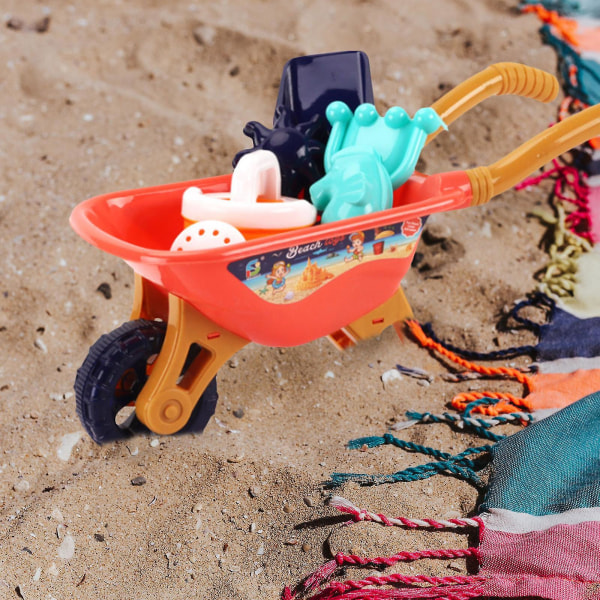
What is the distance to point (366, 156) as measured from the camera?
1.34 meters

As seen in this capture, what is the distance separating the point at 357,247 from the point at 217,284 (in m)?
0.27

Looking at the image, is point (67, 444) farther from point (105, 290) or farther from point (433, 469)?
point (433, 469)

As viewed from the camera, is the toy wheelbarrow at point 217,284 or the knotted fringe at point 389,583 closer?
the knotted fringe at point 389,583

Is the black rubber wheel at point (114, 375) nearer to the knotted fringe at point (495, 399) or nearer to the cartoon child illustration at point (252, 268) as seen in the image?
the cartoon child illustration at point (252, 268)

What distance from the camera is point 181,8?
2.69 m

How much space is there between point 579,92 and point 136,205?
1.58 metres

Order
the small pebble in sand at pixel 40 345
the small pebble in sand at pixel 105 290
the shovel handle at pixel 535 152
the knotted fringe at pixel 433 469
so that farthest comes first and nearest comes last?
the small pebble in sand at pixel 105 290 < the small pebble in sand at pixel 40 345 < the shovel handle at pixel 535 152 < the knotted fringe at pixel 433 469

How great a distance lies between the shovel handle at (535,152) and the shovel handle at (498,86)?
0.58ft

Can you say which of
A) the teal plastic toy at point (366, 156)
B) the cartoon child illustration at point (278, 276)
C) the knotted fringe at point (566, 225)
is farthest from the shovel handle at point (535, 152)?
the knotted fringe at point (566, 225)

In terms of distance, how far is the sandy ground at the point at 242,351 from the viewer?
1.14m

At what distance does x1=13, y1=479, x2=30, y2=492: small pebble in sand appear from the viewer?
1260 millimetres

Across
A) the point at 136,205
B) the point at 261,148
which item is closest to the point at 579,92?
the point at 261,148

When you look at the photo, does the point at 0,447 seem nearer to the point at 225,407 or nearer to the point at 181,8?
the point at 225,407

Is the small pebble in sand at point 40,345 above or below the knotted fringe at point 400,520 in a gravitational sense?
below
